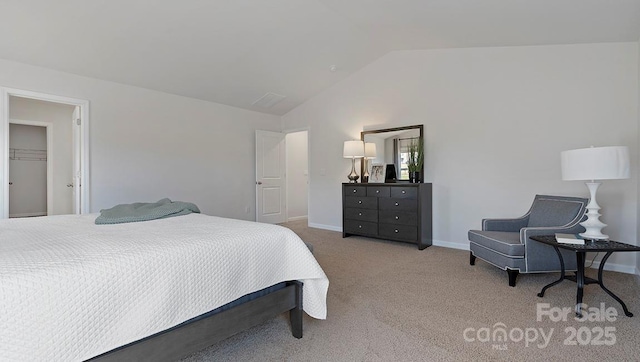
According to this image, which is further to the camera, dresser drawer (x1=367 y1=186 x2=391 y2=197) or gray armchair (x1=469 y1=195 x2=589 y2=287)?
dresser drawer (x1=367 y1=186 x2=391 y2=197)

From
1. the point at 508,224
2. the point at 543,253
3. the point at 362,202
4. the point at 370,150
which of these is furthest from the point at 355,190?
the point at 543,253

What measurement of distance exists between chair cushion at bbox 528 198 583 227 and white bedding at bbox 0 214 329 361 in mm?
2491

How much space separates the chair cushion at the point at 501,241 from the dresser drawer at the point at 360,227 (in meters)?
1.51

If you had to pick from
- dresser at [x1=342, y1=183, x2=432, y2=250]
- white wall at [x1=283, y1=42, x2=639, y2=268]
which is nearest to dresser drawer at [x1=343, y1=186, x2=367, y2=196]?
dresser at [x1=342, y1=183, x2=432, y2=250]

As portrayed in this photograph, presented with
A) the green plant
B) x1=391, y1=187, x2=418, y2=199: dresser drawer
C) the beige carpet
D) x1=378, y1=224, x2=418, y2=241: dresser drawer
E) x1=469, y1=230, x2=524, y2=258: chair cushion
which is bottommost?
the beige carpet

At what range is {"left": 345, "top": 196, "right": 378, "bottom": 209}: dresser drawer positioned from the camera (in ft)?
15.0

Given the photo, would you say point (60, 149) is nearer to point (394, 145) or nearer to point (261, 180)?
point (261, 180)

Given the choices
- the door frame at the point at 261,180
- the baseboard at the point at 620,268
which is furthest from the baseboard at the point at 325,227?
the baseboard at the point at 620,268

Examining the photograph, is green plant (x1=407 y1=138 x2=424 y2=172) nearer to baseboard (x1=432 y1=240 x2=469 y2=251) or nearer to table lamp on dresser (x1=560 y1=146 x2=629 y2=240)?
baseboard (x1=432 y1=240 x2=469 y2=251)

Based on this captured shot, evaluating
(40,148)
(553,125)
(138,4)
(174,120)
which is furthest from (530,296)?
(40,148)

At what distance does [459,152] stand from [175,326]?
3839 mm

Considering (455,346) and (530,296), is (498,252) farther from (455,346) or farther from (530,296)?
(455,346)

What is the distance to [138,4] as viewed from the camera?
288cm

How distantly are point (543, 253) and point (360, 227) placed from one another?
7.94 feet
